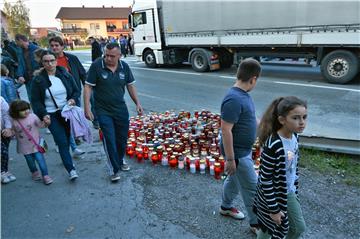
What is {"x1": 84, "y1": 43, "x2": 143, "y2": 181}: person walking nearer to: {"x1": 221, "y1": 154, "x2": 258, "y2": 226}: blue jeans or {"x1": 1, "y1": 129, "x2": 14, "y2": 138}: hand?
{"x1": 1, "y1": 129, "x2": 14, "y2": 138}: hand

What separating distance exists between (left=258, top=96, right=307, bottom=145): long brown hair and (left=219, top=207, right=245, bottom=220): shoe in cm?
126

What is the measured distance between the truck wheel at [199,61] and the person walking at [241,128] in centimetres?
1125

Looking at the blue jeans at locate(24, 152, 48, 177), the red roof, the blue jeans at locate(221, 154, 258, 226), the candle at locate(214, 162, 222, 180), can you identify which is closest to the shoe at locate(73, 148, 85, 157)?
the blue jeans at locate(24, 152, 48, 177)

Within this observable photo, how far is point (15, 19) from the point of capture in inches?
1753

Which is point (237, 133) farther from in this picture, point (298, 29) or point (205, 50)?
point (205, 50)

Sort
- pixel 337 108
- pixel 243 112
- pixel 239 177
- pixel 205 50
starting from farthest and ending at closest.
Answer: pixel 205 50
pixel 337 108
pixel 239 177
pixel 243 112

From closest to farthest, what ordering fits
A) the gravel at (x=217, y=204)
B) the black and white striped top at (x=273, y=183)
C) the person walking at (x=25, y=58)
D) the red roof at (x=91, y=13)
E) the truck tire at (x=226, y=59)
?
the black and white striped top at (x=273, y=183)
the gravel at (x=217, y=204)
the person walking at (x=25, y=58)
the truck tire at (x=226, y=59)
the red roof at (x=91, y=13)

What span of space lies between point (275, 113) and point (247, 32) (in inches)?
418

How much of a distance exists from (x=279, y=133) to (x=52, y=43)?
380 cm

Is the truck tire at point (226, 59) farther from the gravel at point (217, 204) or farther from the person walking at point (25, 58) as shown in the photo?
the gravel at point (217, 204)

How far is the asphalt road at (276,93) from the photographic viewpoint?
6.30 m

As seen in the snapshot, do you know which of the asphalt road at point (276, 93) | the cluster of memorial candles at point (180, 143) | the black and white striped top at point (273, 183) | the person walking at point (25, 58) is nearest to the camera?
the black and white striped top at point (273, 183)

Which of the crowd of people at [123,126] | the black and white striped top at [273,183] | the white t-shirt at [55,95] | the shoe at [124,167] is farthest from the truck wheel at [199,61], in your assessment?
the black and white striped top at [273,183]

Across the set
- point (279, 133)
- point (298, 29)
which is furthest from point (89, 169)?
point (298, 29)
